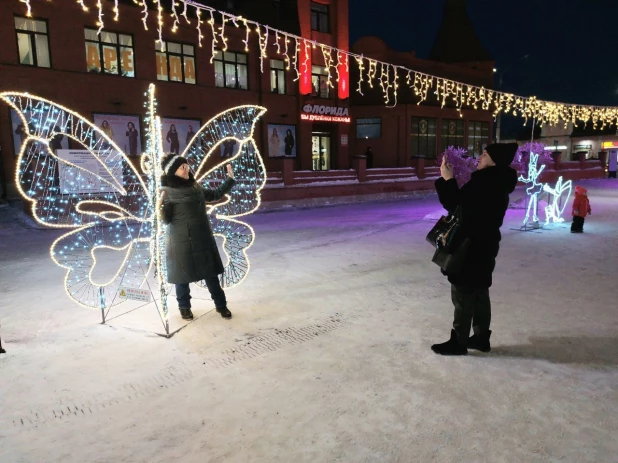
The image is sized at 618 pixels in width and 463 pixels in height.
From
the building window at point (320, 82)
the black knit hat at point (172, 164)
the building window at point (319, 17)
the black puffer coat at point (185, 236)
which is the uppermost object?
the building window at point (319, 17)

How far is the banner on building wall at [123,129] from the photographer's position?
19.4 m

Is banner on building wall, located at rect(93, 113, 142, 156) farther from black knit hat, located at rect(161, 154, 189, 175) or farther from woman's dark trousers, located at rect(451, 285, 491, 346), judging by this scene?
woman's dark trousers, located at rect(451, 285, 491, 346)

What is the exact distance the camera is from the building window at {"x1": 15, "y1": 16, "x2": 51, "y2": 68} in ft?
56.9

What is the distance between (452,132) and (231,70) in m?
17.9

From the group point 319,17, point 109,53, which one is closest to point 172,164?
point 109,53

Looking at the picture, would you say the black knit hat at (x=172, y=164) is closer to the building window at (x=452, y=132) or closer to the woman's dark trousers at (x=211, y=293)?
the woman's dark trousers at (x=211, y=293)

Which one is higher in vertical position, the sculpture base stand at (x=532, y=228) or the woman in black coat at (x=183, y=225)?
the woman in black coat at (x=183, y=225)

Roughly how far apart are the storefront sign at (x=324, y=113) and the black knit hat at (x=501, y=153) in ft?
73.2

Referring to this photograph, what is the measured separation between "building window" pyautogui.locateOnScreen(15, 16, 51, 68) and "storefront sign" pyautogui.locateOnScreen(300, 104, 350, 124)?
1252cm

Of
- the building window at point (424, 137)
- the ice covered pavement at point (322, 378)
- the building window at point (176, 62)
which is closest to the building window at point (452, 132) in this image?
the building window at point (424, 137)

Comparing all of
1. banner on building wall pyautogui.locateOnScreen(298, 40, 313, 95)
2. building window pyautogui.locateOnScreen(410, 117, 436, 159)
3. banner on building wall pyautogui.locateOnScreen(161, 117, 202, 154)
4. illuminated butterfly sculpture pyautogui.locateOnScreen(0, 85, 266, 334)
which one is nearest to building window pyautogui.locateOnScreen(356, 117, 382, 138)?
building window pyautogui.locateOnScreen(410, 117, 436, 159)

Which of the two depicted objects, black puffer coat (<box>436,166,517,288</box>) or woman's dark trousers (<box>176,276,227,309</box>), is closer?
black puffer coat (<box>436,166,517,288</box>)

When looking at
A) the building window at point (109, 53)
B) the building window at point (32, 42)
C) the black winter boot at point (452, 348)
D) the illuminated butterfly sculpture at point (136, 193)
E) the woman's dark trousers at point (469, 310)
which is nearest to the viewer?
the woman's dark trousers at point (469, 310)

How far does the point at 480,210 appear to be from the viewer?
391 centimetres
